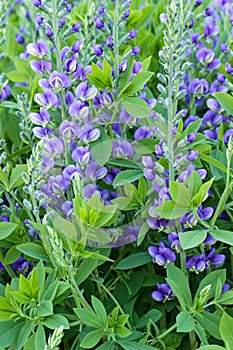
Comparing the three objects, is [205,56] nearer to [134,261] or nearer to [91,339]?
[134,261]

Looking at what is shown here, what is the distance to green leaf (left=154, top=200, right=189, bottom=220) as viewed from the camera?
1405 millimetres

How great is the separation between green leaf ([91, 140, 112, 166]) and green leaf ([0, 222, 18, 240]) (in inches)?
10.6

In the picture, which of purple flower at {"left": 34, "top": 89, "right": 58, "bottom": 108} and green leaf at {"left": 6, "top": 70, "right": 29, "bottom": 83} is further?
green leaf at {"left": 6, "top": 70, "right": 29, "bottom": 83}

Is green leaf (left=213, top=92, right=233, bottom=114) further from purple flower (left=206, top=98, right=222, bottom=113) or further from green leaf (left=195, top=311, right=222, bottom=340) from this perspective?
green leaf (left=195, top=311, right=222, bottom=340)

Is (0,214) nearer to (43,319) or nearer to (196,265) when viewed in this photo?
(43,319)

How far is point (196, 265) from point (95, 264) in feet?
0.85

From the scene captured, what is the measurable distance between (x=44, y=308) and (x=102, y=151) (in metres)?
0.44

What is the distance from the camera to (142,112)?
1540mm

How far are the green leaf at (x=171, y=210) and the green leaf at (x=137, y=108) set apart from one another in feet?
0.83

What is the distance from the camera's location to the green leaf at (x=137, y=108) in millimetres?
1535

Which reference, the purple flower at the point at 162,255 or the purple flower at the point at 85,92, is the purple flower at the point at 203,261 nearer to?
the purple flower at the point at 162,255

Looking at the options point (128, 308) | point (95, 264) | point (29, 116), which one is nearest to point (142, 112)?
point (29, 116)

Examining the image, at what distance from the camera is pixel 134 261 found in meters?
1.55

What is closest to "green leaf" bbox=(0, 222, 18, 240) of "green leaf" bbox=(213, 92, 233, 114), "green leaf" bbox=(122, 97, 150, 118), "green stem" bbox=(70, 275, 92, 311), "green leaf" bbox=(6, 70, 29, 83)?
"green stem" bbox=(70, 275, 92, 311)
